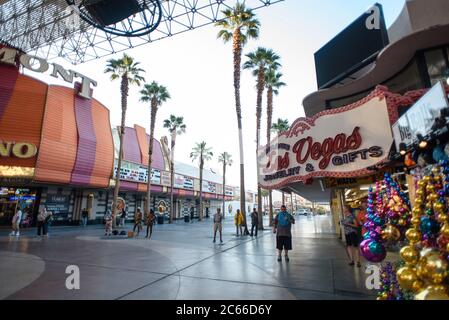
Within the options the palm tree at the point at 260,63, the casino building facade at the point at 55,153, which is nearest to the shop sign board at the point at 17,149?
the casino building facade at the point at 55,153

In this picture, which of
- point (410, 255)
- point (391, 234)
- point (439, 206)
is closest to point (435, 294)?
point (410, 255)

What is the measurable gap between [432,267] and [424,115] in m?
3.55

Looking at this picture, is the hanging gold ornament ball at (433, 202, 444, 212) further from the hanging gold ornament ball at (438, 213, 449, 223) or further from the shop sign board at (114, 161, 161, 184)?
the shop sign board at (114, 161, 161, 184)

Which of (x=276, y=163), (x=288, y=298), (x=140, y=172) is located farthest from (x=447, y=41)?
(x=140, y=172)

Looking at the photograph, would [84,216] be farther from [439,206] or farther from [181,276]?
[439,206]

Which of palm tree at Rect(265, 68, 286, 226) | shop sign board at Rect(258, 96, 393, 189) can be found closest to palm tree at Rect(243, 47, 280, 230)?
palm tree at Rect(265, 68, 286, 226)

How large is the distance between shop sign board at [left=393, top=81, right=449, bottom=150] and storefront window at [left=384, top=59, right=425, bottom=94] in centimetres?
344

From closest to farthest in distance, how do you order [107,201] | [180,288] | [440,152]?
1. [440,152]
2. [180,288]
3. [107,201]

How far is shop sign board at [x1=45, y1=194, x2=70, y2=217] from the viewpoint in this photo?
22.6 metres

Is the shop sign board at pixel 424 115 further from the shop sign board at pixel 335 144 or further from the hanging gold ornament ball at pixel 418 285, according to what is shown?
the hanging gold ornament ball at pixel 418 285

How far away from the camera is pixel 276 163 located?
9.96m

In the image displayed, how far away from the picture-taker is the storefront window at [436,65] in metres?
7.73

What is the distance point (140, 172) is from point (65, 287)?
2394 centimetres
